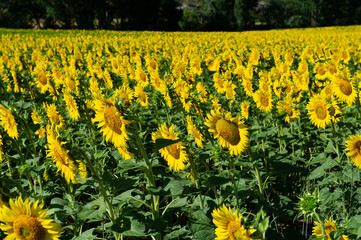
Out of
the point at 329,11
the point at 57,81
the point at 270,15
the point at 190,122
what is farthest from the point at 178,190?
the point at 270,15

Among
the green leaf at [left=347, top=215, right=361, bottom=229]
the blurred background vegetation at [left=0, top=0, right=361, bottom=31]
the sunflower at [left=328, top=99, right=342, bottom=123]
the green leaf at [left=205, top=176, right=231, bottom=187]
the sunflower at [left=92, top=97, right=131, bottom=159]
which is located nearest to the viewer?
the green leaf at [left=347, top=215, right=361, bottom=229]

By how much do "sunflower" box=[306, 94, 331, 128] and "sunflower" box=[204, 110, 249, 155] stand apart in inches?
40.7

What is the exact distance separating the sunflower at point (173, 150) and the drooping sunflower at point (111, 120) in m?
0.31

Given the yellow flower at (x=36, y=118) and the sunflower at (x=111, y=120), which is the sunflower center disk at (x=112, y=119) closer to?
the sunflower at (x=111, y=120)

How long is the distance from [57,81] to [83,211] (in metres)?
3.87

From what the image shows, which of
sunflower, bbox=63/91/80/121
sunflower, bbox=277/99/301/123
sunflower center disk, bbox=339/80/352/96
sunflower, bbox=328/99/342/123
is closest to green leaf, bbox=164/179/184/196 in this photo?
sunflower, bbox=328/99/342/123

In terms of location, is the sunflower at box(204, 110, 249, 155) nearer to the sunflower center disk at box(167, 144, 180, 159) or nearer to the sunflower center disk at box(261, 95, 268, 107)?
the sunflower center disk at box(167, 144, 180, 159)

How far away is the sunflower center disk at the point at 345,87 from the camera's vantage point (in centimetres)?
388

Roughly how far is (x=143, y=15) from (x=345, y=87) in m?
44.7

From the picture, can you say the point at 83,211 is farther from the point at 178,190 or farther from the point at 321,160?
the point at 321,160

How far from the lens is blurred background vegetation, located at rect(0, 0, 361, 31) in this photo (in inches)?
1795

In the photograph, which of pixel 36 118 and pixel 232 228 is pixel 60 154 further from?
pixel 36 118

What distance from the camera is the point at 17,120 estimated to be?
106 inches

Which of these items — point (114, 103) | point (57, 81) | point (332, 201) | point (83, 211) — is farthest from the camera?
point (57, 81)
